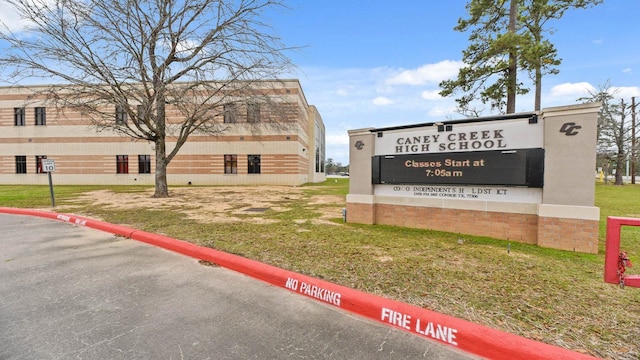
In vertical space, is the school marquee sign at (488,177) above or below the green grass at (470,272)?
above

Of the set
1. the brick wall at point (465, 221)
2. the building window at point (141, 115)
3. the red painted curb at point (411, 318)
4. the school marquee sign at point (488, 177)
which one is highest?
the building window at point (141, 115)

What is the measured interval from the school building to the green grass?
20846 mm

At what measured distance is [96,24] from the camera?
40.7 feet

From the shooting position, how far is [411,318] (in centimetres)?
300

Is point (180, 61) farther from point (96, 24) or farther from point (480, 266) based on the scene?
point (480, 266)

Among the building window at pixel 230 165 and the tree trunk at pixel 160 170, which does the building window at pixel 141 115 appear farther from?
the building window at pixel 230 165

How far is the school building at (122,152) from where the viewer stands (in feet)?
93.1

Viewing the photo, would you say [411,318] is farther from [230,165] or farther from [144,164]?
[144,164]

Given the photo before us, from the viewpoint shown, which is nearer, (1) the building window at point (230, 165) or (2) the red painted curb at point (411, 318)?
(2) the red painted curb at point (411, 318)

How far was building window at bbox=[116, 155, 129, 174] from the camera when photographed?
29242mm

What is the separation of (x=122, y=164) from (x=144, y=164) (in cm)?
219

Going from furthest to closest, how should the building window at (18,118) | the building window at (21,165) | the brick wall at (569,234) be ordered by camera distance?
the building window at (21,165)
the building window at (18,118)
the brick wall at (569,234)

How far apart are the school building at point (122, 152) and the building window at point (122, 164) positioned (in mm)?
86

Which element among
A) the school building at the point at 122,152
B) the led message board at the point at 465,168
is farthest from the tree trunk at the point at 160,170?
the led message board at the point at 465,168
